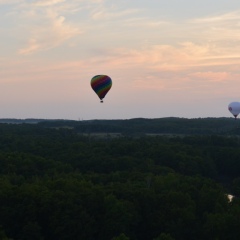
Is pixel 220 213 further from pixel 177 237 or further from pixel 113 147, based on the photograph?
pixel 113 147

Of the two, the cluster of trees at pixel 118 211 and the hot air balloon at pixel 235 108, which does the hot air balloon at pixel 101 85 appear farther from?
the hot air balloon at pixel 235 108

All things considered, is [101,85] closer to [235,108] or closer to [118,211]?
[118,211]

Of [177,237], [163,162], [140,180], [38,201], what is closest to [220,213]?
[177,237]

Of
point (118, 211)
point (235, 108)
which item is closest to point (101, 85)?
point (118, 211)

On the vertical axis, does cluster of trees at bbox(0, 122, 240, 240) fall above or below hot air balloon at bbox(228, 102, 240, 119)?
below

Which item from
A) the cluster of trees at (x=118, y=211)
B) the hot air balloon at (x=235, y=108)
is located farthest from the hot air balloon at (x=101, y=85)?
the hot air balloon at (x=235, y=108)

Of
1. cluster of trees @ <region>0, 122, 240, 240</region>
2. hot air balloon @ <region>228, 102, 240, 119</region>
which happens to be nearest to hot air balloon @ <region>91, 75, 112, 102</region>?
cluster of trees @ <region>0, 122, 240, 240</region>

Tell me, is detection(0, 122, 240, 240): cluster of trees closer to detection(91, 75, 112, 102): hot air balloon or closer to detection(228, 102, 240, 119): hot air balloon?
detection(91, 75, 112, 102): hot air balloon

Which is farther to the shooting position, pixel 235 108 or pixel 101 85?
pixel 235 108
